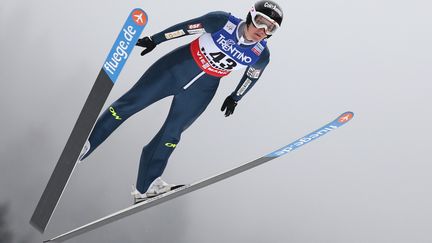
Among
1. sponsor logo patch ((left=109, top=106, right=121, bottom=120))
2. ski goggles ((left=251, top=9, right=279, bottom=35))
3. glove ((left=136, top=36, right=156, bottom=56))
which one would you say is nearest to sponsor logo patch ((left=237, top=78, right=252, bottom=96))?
ski goggles ((left=251, top=9, right=279, bottom=35))

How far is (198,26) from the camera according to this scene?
4211mm

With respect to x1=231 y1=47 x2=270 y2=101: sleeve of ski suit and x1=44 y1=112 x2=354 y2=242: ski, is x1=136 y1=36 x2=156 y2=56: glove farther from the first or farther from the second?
x1=44 y1=112 x2=354 y2=242: ski

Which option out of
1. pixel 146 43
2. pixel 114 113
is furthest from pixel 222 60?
pixel 114 113

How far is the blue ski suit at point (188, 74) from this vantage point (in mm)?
4223

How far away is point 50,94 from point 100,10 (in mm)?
2074

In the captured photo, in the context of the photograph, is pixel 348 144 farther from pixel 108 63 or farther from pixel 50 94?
pixel 108 63

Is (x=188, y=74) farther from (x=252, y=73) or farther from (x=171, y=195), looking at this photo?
(x=171, y=195)

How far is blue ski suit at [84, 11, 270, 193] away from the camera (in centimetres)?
422

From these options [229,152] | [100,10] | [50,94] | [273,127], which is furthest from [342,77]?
[50,94]

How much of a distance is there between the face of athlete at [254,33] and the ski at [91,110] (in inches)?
35.5

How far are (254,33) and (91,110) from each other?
118 centimetres

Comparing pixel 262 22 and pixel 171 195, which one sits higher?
pixel 262 22

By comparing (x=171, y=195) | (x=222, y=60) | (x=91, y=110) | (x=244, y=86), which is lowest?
(x=171, y=195)

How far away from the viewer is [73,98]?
9.05 metres
